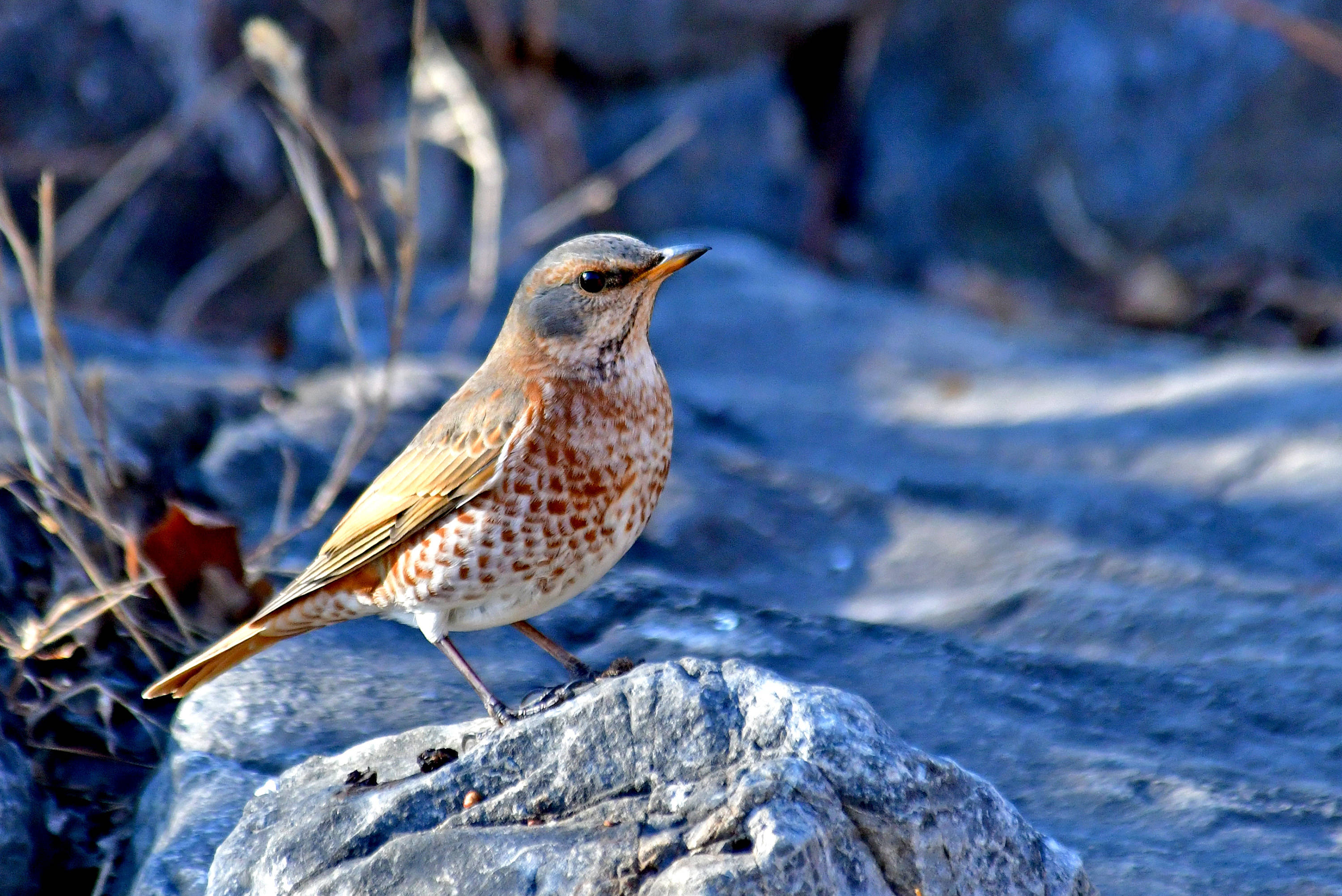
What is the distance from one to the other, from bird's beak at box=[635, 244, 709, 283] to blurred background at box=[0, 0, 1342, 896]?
112 centimetres

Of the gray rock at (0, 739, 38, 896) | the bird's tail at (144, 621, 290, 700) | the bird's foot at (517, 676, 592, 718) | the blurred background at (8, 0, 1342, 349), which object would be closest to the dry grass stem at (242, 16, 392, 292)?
the bird's tail at (144, 621, 290, 700)

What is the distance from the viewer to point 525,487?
3250 mm

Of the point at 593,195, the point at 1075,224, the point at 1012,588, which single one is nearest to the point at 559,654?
the point at 1012,588

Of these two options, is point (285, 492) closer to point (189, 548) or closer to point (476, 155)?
point (189, 548)

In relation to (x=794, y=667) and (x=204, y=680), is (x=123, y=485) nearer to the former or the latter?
(x=204, y=680)

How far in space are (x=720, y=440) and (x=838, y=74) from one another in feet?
15.4

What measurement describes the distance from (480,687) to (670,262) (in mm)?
1143

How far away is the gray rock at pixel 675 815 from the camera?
2.33 meters

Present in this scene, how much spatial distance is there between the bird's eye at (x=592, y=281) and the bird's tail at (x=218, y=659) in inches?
46.0

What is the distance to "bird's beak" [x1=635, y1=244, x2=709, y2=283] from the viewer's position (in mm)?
3414

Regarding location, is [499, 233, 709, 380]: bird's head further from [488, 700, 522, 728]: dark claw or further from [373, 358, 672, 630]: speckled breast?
[488, 700, 522, 728]: dark claw

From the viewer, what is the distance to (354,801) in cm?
265

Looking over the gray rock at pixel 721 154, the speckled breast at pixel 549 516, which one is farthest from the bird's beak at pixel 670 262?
the gray rock at pixel 721 154

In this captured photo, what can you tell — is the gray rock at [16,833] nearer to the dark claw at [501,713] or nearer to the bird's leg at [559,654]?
the dark claw at [501,713]
